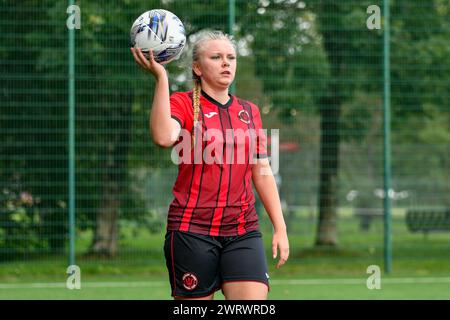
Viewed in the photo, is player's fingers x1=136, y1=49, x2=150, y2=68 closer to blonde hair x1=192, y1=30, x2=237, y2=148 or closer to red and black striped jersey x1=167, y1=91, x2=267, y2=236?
red and black striped jersey x1=167, y1=91, x2=267, y2=236

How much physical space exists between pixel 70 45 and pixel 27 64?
0.62 metres

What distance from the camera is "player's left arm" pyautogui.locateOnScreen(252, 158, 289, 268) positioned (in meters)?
4.90

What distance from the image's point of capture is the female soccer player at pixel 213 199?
4.67 m

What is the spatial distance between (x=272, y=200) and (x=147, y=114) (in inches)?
280

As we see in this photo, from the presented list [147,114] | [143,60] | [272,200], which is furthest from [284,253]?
[147,114]

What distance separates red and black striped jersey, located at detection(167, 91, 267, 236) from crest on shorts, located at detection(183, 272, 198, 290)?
223 mm

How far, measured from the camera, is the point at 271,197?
494 centimetres

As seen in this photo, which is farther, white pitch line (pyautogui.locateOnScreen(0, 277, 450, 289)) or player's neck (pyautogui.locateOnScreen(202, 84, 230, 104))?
white pitch line (pyautogui.locateOnScreen(0, 277, 450, 289))
